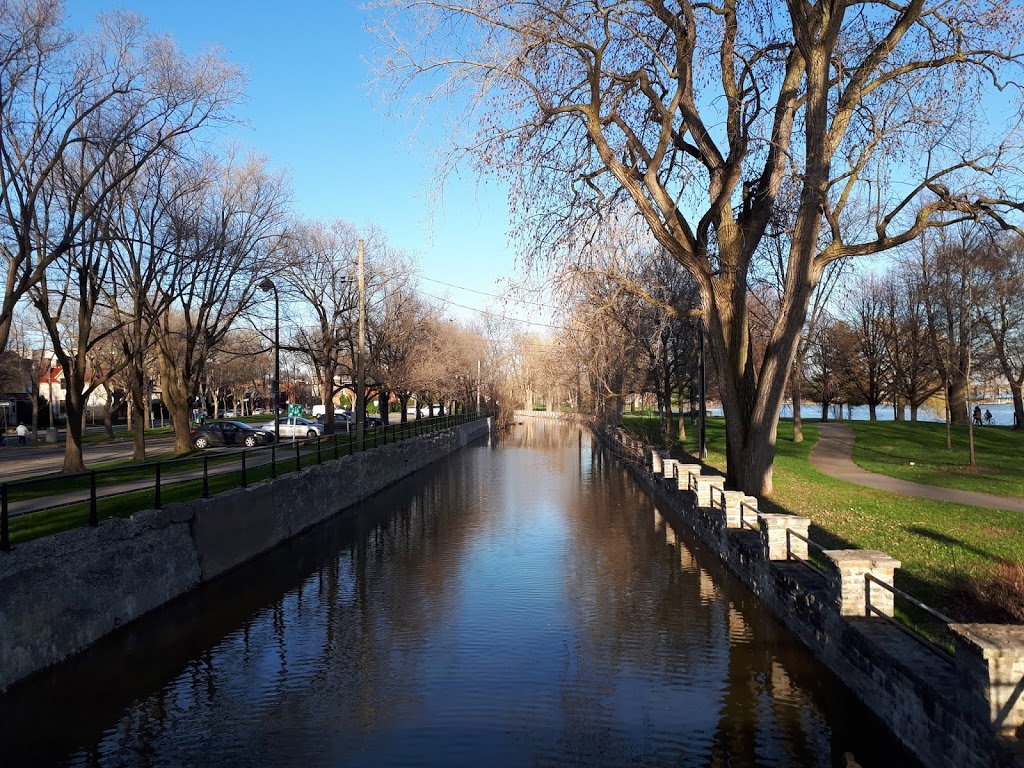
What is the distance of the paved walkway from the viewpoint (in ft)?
55.5

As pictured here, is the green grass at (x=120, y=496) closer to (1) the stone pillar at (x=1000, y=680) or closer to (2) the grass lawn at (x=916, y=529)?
(1) the stone pillar at (x=1000, y=680)

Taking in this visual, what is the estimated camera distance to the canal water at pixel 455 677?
7316 mm

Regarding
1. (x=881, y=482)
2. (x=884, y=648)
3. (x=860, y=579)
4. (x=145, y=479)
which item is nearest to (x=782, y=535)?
(x=860, y=579)

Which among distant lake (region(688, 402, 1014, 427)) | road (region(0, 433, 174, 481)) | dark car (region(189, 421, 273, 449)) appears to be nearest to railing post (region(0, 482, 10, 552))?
road (region(0, 433, 174, 481))

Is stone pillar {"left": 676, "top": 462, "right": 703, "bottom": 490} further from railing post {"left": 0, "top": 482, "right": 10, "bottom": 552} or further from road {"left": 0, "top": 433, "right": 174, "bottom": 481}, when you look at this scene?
road {"left": 0, "top": 433, "right": 174, "bottom": 481}

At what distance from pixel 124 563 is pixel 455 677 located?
17.1 feet

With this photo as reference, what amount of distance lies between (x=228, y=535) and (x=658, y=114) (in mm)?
11852

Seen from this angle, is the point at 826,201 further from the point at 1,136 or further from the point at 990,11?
the point at 1,136

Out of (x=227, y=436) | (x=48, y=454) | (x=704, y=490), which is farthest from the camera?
(x=227, y=436)

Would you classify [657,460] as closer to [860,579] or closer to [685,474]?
[685,474]

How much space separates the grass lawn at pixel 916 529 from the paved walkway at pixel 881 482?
614 millimetres

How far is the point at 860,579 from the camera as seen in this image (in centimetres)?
824

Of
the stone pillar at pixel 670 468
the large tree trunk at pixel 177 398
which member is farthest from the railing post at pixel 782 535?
the large tree trunk at pixel 177 398

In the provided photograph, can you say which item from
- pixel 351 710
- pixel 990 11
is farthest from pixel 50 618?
pixel 990 11
